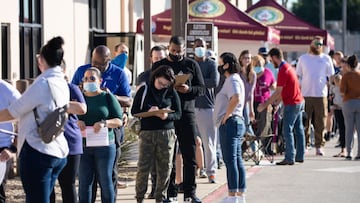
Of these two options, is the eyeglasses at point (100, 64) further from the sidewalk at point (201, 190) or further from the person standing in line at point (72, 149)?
the sidewalk at point (201, 190)

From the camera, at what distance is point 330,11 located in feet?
387

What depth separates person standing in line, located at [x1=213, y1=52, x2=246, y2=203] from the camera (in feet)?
41.3

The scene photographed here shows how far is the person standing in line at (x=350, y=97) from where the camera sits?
756 inches

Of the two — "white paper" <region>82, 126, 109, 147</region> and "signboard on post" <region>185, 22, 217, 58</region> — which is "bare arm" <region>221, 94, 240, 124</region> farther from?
"signboard on post" <region>185, 22, 217, 58</region>

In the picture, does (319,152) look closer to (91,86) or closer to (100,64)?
(100,64)

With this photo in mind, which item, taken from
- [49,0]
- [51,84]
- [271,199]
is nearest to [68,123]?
[51,84]

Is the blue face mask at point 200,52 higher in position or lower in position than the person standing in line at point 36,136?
higher

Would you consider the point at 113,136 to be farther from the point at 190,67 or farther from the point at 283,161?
the point at 283,161

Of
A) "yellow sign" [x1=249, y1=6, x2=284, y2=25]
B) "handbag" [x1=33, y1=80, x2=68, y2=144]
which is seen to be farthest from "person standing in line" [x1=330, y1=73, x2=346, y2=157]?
"handbag" [x1=33, y1=80, x2=68, y2=144]

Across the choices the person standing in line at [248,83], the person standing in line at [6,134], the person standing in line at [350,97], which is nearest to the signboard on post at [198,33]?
the person standing in line at [248,83]

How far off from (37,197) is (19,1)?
10.3 meters

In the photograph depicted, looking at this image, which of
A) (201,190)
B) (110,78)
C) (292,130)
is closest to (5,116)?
(110,78)

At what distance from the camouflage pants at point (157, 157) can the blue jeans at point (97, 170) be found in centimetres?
112

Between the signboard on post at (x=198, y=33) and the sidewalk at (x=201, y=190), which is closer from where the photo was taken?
the sidewalk at (x=201, y=190)
